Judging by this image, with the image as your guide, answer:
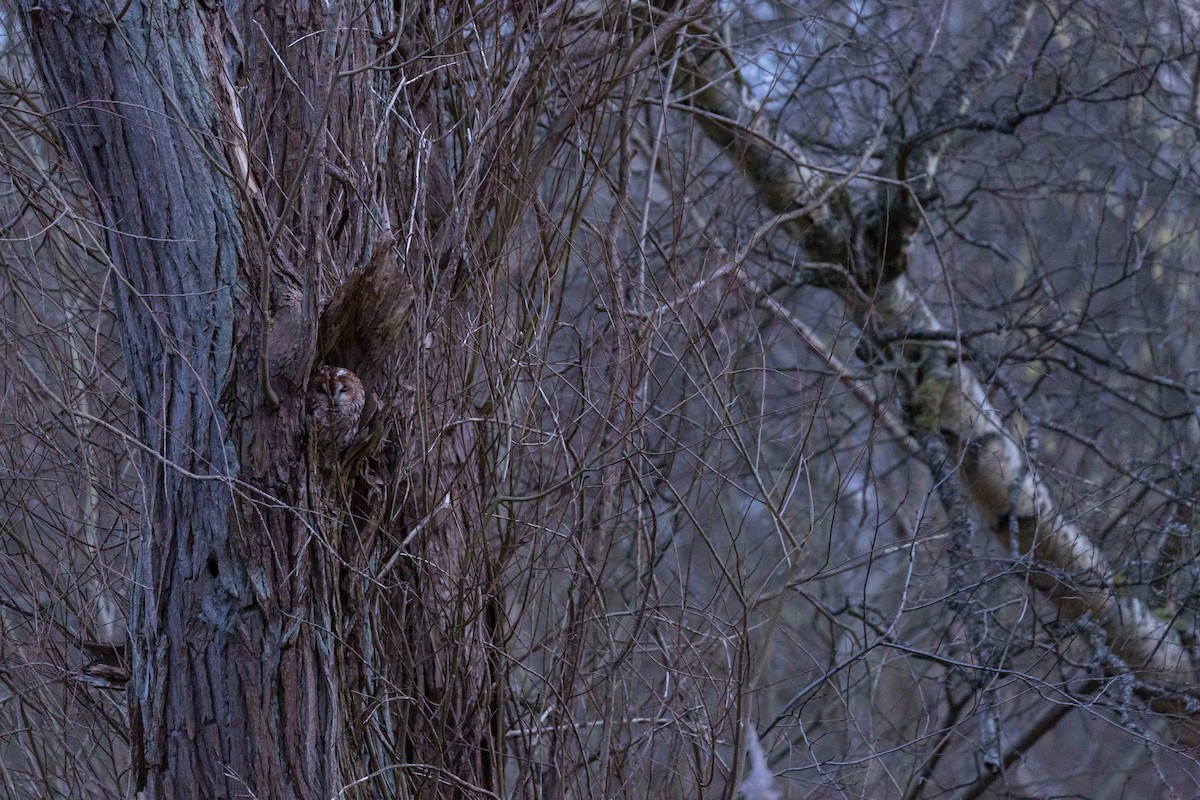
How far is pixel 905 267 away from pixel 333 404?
9.98 ft

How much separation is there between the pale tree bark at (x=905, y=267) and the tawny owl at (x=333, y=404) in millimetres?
1830

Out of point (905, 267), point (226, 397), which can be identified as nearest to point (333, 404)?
point (226, 397)

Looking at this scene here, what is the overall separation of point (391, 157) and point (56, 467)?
150 centimetres

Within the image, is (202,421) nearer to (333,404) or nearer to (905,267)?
(333,404)

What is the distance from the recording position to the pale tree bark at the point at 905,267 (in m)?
3.79

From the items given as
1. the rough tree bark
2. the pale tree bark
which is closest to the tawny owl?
the rough tree bark

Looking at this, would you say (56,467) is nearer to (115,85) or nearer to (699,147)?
(115,85)

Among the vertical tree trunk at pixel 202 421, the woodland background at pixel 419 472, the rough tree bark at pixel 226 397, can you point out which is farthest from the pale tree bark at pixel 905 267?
the vertical tree trunk at pixel 202 421

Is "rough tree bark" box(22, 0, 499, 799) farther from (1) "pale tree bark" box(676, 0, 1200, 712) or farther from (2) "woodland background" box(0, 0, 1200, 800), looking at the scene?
(1) "pale tree bark" box(676, 0, 1200, 712)

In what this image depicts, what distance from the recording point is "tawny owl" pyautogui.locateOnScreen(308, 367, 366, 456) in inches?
92.6

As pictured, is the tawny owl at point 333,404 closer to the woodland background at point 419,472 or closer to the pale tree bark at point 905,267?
the woodland background at point 419,472

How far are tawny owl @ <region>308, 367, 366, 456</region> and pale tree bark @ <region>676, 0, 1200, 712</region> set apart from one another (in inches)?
72.0

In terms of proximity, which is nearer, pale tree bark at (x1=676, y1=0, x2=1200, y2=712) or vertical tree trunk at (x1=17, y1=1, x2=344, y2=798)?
vertical tree trunk at (x1=17, y1=1, x2=344, y2=798)

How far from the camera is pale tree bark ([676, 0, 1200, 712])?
379cm
